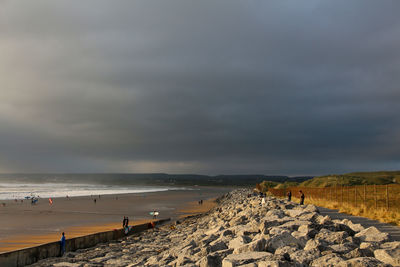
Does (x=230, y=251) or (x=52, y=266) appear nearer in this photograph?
(x=230, y=251)

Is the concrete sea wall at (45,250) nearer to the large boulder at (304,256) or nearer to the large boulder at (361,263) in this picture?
Answer: the large boulder at (304,256)

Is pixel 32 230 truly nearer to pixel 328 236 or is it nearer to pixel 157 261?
pixel 157 261

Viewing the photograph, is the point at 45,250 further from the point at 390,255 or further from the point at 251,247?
the point at 390,255

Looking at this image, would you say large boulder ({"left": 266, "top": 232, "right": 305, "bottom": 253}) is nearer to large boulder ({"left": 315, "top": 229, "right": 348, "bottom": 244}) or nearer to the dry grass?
large boulder ({"left": 315, "top": 229, "right": 348, "bottom": 244})

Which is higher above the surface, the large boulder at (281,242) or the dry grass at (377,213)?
the large boulder at (281,242)

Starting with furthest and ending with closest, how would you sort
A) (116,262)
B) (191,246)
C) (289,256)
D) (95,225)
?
(95,225) < (116,262) < (191,246) < (289,256)

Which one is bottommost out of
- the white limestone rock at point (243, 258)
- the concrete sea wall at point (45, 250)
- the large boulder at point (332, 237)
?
the concrete sea wall at point (45, 250)

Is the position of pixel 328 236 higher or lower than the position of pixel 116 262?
higher

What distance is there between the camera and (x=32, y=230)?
78.5 feet

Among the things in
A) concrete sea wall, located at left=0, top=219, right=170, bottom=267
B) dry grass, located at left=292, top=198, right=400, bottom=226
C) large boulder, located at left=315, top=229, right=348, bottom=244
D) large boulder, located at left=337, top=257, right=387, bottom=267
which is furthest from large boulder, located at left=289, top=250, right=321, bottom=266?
concrete sea wall, located at left=0, top=219, right=170, bottom=267

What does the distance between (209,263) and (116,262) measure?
6769 millimetres

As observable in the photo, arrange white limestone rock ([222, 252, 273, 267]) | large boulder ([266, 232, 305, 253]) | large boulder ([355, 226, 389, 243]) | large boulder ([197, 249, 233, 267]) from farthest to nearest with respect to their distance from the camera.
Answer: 1. large boulder ([355, 226, 389, 243])
2. large boulder ([266, 232, 305, 253])
3. large boulder ([197, 249, 233, 267])
4. white limestone rock ([222, 252, 273, 267])

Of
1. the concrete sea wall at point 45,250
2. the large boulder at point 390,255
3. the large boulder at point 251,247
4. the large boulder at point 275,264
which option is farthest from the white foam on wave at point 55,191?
the large boulder at point 390,255

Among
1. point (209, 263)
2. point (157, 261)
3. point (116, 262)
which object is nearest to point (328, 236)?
point (209, 263)
